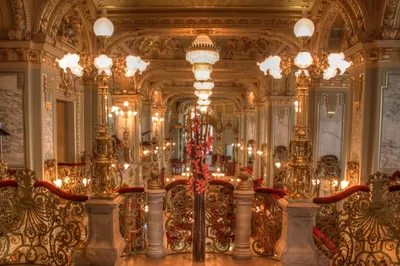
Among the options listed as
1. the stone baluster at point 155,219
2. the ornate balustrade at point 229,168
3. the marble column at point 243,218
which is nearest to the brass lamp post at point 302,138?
the marble column at point 243,218

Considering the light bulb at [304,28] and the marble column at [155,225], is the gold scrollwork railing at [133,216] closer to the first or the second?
the marble column at [155,225]

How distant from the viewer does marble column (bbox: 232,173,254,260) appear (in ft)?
15.5

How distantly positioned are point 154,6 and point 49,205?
7.21 metres

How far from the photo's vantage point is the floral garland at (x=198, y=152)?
452cm

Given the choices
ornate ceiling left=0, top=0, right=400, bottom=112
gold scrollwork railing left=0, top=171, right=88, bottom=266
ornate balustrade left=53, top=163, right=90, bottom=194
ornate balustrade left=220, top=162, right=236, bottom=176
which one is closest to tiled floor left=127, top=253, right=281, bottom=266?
gold scrollwork railing left=0, top=171, right=88, bottom=266

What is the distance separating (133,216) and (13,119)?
4296 millimetres

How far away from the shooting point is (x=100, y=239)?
14.5 feet

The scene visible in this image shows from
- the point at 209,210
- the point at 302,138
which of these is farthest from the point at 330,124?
the point at 209,210

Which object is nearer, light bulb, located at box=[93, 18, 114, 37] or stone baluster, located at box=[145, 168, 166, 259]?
light bulb, located at box=[93, 18, 114, 37]

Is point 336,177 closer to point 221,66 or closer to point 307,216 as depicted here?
point 307,216

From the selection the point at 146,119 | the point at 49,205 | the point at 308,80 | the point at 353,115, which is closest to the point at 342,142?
the point at 353,115

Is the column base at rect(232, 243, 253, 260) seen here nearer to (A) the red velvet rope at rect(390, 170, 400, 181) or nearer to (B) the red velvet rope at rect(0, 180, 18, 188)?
(B) the red velvet rope at rect(0, 180, 18, 188)

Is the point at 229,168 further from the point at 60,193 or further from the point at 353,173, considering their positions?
the point at 60,193

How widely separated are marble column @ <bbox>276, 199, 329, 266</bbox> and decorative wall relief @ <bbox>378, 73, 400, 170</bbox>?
3.42 metres
